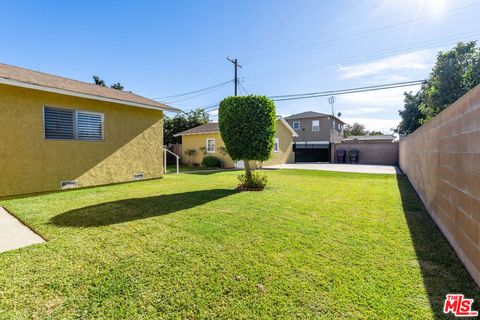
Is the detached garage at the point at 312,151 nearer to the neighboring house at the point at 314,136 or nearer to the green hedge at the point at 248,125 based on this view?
the neighboring house at the point at 314,136

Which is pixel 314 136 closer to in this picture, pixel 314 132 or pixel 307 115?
pixel 314 132

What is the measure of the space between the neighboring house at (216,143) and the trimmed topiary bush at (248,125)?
980 cm

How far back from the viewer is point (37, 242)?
135 inches

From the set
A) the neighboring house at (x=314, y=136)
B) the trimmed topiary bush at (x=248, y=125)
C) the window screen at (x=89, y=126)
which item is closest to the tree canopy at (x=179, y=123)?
the neighboring house at (x=314, y=136)

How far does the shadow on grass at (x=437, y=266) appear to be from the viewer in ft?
7.48

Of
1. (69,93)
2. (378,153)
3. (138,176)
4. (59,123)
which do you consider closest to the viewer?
(69,93)

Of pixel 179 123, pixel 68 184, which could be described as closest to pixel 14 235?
pixel 68 184

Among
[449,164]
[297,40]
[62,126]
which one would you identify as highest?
[297,40]

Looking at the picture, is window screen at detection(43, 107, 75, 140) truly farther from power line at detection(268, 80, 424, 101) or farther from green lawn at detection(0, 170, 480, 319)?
power line at detection(268, 80, 424, 101)

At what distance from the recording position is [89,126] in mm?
8289

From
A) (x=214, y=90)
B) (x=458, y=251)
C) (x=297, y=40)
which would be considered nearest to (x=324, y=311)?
(x=458, y=251)

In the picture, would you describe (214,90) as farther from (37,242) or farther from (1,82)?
(37,242)

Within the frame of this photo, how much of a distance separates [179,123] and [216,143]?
9.28m

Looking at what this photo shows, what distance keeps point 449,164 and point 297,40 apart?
548 inches
